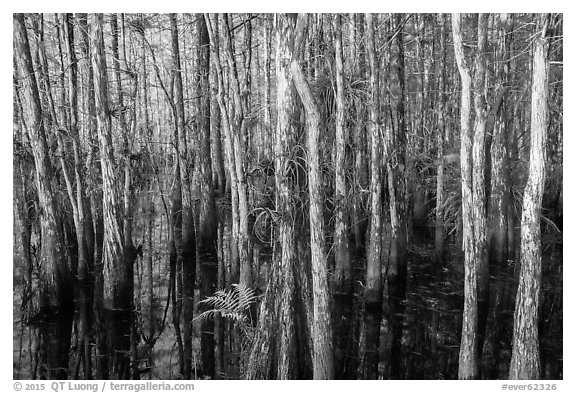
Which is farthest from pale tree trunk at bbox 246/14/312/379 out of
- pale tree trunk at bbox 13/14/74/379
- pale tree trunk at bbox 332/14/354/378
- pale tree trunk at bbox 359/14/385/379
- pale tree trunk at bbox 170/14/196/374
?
pale tree trunk at bbox 170/14/196/374

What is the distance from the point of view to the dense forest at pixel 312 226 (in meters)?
4.73

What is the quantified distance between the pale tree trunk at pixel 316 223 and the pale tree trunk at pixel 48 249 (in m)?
3.32

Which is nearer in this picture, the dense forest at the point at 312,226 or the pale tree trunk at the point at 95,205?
the dense forest at the point at 312,226

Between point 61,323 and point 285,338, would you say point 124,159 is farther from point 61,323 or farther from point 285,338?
point 285,338

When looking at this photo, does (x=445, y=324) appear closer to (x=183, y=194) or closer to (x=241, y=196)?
(x=241, y=196)

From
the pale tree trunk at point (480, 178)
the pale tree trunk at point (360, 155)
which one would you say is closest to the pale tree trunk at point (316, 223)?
the pale tree trunk at point (480, 178)

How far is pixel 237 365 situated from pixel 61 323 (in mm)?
2668

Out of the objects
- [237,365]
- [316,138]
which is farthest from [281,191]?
[237,365]

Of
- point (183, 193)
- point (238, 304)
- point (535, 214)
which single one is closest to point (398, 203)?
point (535, 214)

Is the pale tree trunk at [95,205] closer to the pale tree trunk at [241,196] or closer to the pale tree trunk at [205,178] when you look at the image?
the pale tree trunk at [205,178]

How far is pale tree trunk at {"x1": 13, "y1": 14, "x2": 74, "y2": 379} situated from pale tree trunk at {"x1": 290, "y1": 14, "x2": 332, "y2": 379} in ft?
10.9

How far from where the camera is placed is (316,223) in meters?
4.62

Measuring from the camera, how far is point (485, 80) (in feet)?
22.2

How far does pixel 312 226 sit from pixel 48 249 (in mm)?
4190
